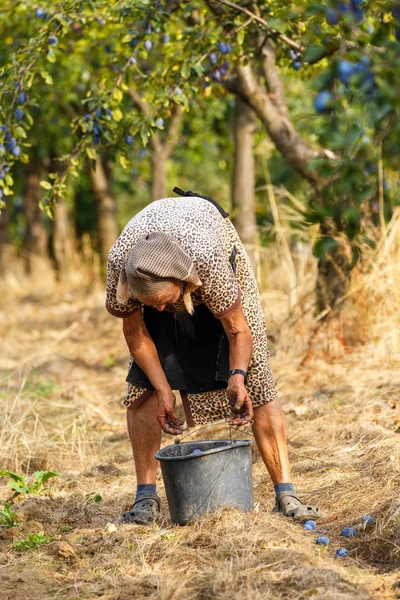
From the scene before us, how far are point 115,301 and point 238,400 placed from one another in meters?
0.65

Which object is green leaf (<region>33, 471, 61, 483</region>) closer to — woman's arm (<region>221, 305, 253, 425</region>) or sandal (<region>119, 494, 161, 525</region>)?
sandal (<region>119, 494, 161, 525</region>)

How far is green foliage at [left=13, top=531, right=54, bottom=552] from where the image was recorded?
342 centimetres

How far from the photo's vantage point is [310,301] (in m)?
6.80

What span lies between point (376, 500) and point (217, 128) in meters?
11.8

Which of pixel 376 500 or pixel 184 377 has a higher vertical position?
pixel 184 377

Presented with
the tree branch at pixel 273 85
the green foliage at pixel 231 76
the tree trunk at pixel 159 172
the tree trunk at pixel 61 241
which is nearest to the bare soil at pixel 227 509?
the green foliage at pixel 231 76

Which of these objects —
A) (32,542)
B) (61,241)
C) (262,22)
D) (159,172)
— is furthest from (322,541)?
(61,241)

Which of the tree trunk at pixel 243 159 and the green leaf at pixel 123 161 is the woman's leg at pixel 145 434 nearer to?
the green leaf at pixel 123 161

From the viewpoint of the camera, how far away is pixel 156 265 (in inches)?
126

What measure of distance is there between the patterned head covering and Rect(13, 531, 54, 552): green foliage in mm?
1077

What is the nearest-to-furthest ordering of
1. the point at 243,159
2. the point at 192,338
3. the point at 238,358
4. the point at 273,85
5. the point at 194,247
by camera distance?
the point at 194,247 → the point at 238,358 → the point at 192,338 → the point at 273,85 → the point at 243,159

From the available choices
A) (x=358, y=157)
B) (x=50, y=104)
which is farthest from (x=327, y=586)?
(x=50, y=104)

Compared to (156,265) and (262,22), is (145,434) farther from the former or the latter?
(262,22)

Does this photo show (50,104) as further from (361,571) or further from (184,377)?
(361,571)
